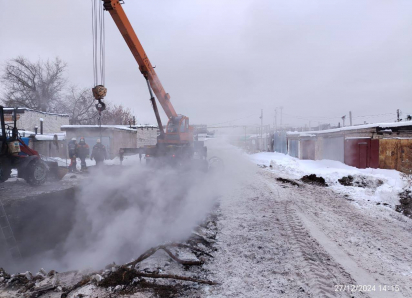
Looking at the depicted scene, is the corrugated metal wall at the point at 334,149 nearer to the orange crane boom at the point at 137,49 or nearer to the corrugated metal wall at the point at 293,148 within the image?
the corrugated metal wall at the point at 293,148

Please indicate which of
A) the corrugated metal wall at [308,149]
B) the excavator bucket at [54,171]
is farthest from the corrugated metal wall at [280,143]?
the excavator bucket at [54,171]

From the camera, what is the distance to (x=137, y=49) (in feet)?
27.5

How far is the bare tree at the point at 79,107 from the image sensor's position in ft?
108

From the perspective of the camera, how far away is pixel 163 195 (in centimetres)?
721

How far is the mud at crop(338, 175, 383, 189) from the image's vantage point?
8.56 metres

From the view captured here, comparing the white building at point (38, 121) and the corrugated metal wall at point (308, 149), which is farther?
the white building at point (38, 121)

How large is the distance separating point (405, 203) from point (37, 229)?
9.20 m

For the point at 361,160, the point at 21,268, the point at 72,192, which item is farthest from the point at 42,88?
the point at 361,160

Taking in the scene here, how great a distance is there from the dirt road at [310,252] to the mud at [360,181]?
306 centimetres

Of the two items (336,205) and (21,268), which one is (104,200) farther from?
(336,205)

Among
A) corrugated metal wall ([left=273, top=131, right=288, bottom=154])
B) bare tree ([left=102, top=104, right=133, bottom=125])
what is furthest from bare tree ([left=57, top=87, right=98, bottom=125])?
corrugated metal wall ([left=273, top=131, right=288, bottom=154])

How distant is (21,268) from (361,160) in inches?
605

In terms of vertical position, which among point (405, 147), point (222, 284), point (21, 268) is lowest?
point (21, 268)

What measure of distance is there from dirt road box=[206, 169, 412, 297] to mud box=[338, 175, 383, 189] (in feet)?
10.0
